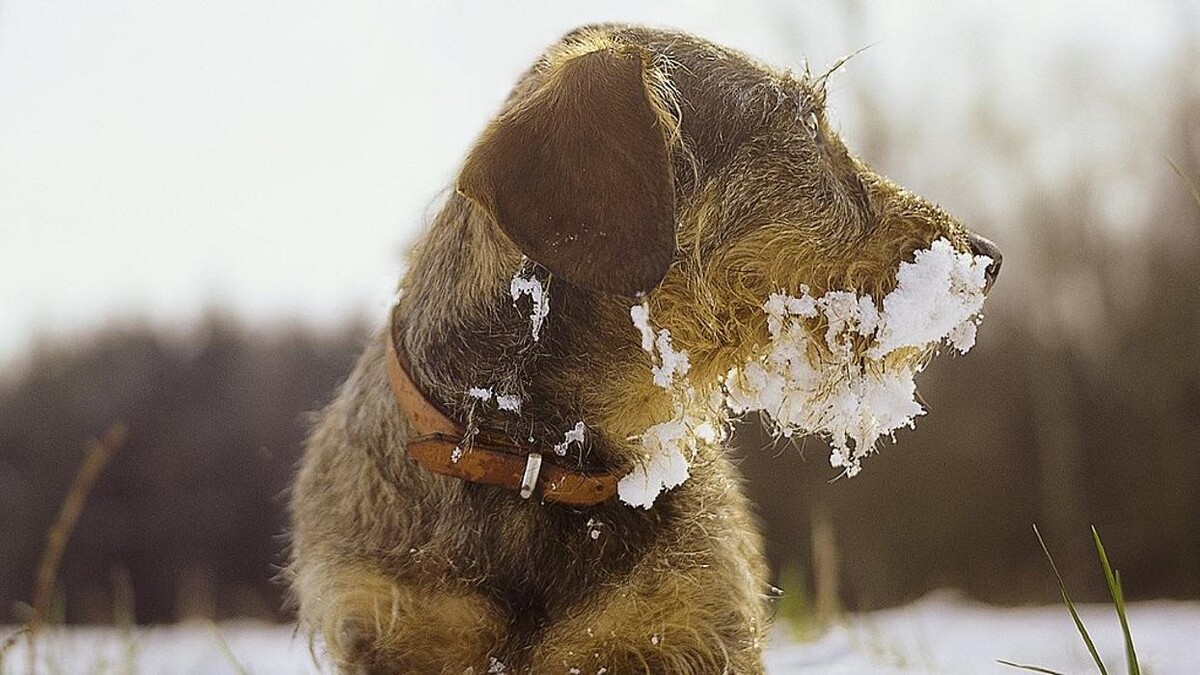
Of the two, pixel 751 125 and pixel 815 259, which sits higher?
pixel 751 125

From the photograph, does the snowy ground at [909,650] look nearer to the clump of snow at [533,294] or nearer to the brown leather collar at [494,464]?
the brown leather collar at [494,464]

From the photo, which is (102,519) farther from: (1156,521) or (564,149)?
(564,149)

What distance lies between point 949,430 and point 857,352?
65.8 feet

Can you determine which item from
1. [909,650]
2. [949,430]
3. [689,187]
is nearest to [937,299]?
[689,187]

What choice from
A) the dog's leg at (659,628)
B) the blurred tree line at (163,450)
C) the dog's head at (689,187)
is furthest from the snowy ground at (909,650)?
the blurred tree line at (163,450)

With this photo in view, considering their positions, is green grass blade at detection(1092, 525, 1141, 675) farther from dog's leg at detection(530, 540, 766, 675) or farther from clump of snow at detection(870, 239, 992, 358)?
dog's leg at detection(530, 540, 766, 675)

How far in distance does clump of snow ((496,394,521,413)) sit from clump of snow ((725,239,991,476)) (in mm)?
594

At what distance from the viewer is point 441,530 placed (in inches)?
121

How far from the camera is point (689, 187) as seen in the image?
3152mm

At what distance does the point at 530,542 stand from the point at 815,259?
3.35 ft

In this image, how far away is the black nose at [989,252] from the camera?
124 inches

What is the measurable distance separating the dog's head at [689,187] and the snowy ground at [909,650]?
146 centimetres

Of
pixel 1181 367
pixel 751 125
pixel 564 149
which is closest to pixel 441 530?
pixel 564 149

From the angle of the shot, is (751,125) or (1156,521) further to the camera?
(1156,521)
